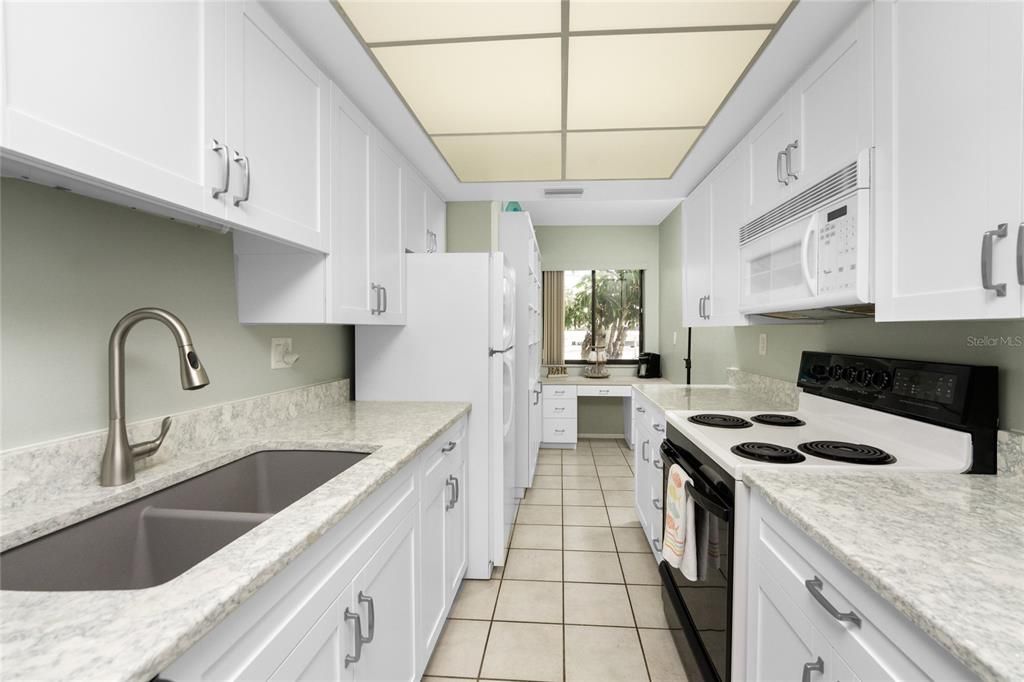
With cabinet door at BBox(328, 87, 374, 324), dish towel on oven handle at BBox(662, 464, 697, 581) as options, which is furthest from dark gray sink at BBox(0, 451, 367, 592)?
dish towel on oven handle at BBox(662, 464, 697, 581)

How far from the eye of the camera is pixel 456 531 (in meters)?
2.08

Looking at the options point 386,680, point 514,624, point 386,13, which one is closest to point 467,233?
point 386,13

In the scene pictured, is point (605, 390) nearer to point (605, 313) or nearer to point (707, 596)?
point (605, 313)

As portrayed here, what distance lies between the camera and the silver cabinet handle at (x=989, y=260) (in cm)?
87

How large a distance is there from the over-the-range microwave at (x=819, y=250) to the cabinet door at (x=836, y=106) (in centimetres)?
5

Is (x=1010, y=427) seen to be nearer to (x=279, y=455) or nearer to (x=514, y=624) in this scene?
(x=514, y=624)

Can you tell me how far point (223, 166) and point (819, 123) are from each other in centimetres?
176

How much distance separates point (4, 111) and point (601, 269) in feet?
16.1

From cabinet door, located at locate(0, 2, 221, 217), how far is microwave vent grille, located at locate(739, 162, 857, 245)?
1.68 meters

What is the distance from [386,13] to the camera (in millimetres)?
1332

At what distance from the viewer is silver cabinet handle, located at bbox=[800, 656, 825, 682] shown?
89cm

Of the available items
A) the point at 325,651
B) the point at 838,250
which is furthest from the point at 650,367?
the point at 325,651

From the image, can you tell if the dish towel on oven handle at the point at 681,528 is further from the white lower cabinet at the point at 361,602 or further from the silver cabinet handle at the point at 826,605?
the white lower cabinet at the point at 361,602

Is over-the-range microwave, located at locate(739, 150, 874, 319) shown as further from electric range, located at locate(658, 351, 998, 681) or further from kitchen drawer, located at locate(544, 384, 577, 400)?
kitchen drawer, located at locate(544, 384, 577, 400)
